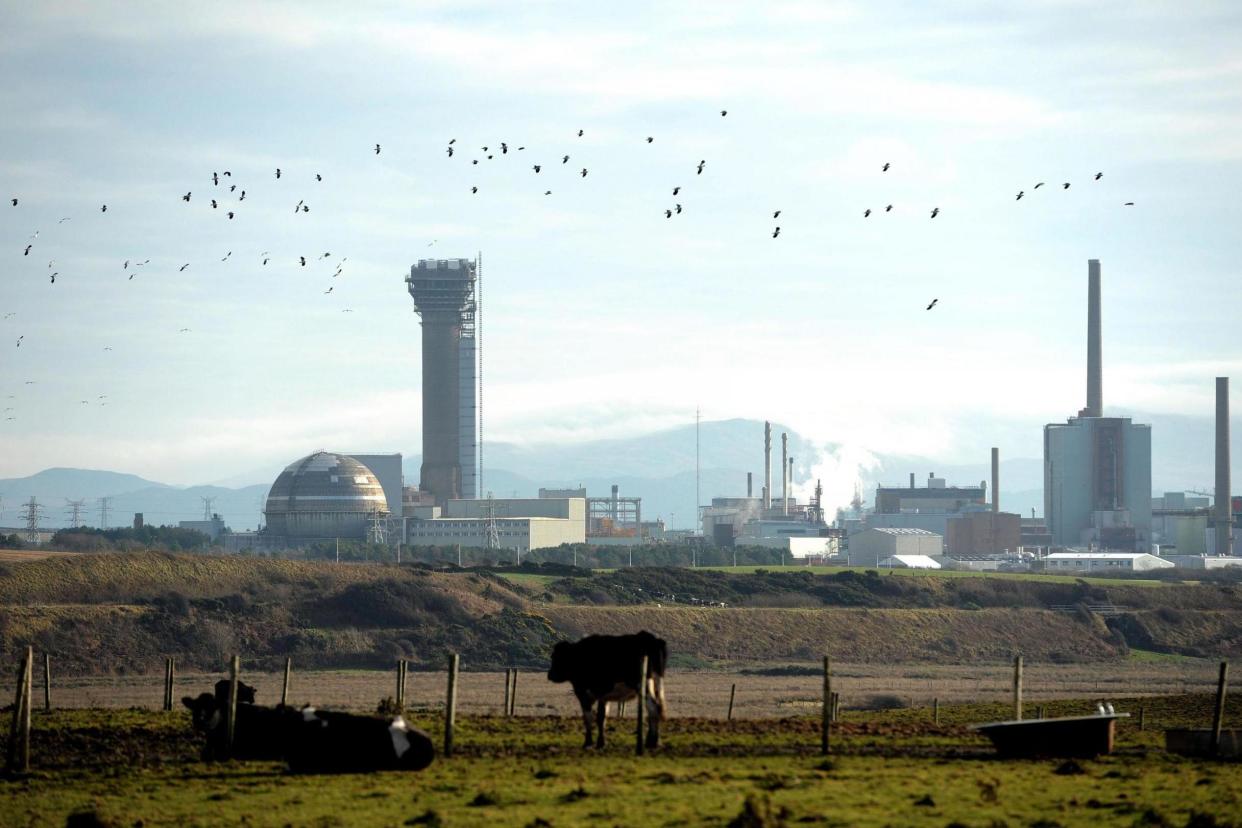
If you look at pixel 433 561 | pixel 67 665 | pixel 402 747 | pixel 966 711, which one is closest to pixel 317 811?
pixel 402 747

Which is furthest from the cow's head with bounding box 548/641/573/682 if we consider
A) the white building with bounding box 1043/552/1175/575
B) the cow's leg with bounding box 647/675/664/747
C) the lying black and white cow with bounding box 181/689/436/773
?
the white building with bounding box 1043/552/1175/575

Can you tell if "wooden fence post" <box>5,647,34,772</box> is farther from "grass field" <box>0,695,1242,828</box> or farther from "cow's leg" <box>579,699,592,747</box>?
Answer: "cow's leg" <box>579,699,592,747</box>

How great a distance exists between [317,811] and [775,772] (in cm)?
750

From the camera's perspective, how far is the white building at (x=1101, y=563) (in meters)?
190

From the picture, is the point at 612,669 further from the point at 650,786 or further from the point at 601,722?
the point at 650,786

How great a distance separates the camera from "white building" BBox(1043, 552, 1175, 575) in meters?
190

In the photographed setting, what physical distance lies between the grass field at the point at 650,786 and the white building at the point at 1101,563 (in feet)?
542

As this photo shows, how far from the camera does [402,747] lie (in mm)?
25594

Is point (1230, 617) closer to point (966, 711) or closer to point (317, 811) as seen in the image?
point (966, 711)

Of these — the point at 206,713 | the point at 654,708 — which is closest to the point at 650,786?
the point at 654,708

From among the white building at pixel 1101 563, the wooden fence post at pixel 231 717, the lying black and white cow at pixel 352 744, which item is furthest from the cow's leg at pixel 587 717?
the white building at pixel 1101 563

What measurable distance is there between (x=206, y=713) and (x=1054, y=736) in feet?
50.1

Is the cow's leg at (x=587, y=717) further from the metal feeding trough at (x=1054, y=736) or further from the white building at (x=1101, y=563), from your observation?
the white building at (x=1101, y=563)

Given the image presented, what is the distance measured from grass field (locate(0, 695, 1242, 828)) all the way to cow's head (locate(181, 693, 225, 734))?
1.95 ft
